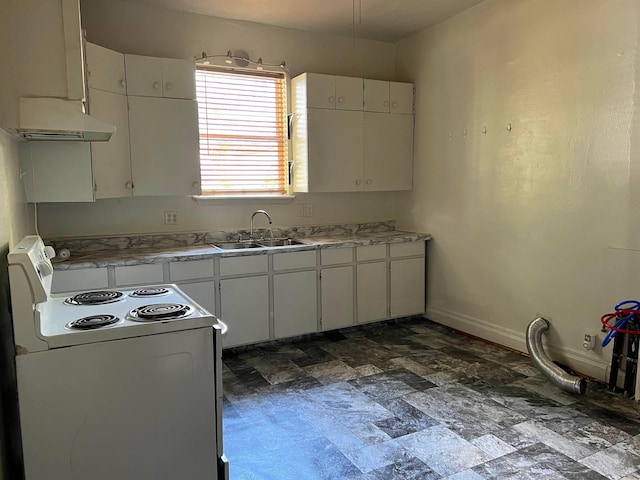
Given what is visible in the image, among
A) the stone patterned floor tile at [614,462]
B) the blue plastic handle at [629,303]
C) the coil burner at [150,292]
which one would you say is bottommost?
the stone patterned floor tile at [614,462]

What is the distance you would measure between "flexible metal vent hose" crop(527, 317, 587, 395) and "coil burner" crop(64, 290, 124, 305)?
8.88 ft

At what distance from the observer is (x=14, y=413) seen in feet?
6.87

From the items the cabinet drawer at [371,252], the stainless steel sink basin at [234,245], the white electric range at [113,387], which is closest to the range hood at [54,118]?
the white electric range at [113,387]

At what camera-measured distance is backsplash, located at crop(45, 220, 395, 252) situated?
12.2 feet

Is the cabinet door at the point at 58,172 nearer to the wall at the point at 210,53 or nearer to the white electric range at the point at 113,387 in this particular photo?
the wall at the point at 210,53

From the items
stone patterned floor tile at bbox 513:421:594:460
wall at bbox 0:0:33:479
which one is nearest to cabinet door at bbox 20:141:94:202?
wall at bbox 0:0:33:479

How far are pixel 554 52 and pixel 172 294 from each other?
10.0ft

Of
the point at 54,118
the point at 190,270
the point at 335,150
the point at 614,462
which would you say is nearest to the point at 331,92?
the point at 335,150

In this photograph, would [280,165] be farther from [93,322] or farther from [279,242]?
[93,322]

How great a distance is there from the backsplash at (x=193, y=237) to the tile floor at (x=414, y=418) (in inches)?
40.6

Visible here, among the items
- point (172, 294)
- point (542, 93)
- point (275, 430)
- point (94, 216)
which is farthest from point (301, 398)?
point (542, 93)

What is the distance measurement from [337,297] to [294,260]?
0.55 metres

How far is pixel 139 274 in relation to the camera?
134 inches

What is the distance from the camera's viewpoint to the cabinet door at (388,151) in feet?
15.1
